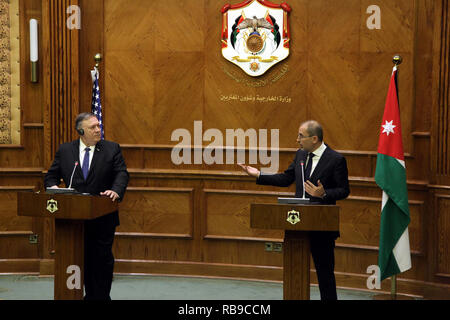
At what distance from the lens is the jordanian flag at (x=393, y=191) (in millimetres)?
5188

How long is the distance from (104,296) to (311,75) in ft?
9.24

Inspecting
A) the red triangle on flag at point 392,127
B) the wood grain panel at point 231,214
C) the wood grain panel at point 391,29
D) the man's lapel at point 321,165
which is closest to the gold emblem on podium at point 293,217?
the man's lapel at point 321,165

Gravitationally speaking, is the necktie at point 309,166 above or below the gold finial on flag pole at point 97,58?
below

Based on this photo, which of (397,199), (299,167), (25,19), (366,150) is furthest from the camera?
(25,19)

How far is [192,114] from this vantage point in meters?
6.20

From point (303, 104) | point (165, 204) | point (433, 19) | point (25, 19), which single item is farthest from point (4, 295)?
point (433, 19)

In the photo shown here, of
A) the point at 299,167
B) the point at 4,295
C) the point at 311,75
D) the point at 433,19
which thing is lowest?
the point at 4,295

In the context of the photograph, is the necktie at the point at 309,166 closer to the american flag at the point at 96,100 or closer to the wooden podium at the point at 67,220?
the wooden podium at the point at 67,220

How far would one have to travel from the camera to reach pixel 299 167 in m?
4.52

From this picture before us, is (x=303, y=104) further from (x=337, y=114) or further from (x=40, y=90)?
(x=40, y=90)

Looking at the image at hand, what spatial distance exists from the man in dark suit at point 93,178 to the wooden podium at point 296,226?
1201mm

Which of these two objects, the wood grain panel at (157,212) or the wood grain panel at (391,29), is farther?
the wood grain panel at (157,212)

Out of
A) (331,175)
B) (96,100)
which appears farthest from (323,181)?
(96,100)

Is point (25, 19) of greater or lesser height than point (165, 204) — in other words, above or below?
above
